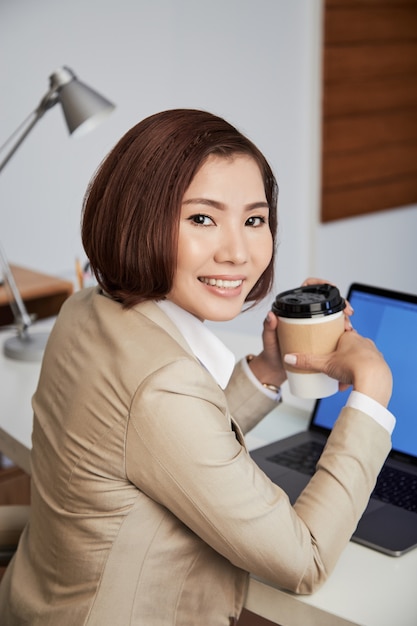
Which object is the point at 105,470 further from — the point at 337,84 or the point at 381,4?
the point at 381,4

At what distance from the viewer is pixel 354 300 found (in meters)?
1.53

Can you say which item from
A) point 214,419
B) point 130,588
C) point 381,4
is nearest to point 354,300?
point 214,419

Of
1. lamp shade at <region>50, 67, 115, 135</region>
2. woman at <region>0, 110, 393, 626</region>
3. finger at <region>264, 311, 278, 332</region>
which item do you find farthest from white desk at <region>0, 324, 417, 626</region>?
lamp shade at <region>50, 67, 115, 135</region>

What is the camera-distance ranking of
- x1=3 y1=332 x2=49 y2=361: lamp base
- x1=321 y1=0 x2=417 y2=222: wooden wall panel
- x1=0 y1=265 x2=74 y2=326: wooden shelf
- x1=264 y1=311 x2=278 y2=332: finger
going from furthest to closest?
x1=321 y1=0 x2=417 y2=222: wooden wall panel < x1=0 y1=265 x2=74 y2=326: wooden shelf < x1=3 y1=332 x2=49 y2=361: lamp base < x1=264 y1=311 x2=278 y2=332: finger

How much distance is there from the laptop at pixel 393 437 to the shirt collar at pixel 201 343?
0.24 m

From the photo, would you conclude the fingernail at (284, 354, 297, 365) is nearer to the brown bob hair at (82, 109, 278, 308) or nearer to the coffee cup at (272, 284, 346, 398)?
the coffee cup at (272, 284, 346, 398)

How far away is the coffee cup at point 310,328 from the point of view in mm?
1268

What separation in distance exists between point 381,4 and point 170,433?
357 cm

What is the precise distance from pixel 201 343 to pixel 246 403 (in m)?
0.29

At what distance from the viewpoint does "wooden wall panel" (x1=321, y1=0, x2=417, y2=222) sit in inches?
158

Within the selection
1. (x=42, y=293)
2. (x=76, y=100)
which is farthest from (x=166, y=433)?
(x=42, y=293)

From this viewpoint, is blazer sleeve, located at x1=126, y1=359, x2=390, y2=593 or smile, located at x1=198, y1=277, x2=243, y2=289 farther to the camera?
smile, located at x1=198, y1=277, x2=243, y2=289

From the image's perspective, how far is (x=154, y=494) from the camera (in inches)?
40.8

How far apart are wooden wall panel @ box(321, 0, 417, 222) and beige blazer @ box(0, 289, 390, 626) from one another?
123 inches
